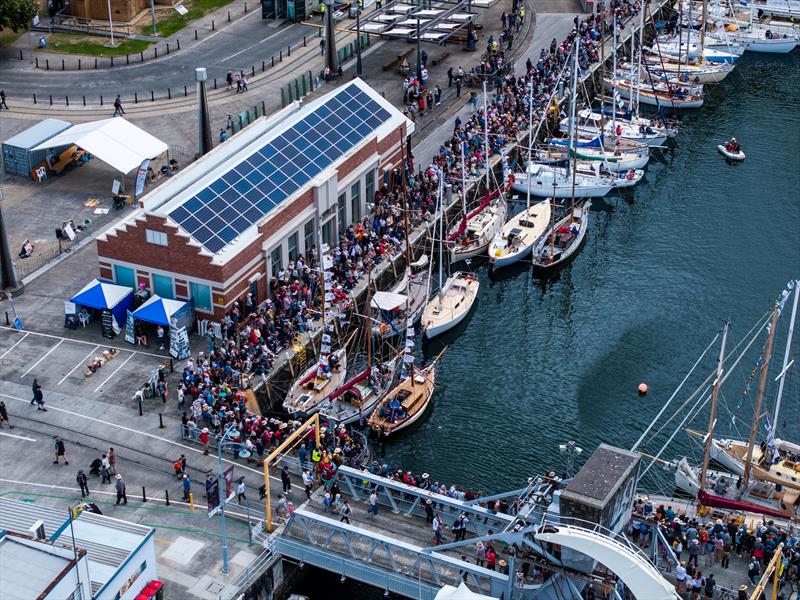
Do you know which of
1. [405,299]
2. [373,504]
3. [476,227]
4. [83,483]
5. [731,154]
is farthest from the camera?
[731,154]

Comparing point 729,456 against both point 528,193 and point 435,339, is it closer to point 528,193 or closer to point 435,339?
point 435,339

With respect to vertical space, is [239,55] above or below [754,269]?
above

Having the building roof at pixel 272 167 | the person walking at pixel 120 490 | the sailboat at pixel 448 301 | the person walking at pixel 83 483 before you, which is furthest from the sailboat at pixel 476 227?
the person walking at pixel 83 483

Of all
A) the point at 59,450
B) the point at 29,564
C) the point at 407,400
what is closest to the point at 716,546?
the point at 407,400

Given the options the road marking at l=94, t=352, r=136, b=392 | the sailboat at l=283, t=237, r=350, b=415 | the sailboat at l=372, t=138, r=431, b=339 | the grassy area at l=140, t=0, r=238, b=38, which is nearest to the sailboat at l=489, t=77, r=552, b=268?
the sailboat at l=372, t=138, r=431, b=339

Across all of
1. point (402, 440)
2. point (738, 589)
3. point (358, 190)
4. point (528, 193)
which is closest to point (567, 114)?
point (528, 193)

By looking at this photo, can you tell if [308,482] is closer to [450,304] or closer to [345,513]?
[345,513]
